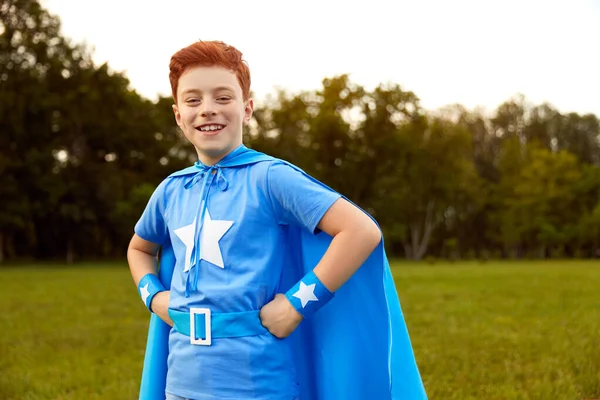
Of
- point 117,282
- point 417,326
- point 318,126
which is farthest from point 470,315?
point 318,126

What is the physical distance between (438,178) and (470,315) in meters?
38.5

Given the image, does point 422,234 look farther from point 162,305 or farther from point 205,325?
point 205,325

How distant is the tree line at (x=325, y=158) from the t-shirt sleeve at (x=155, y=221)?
33240mm

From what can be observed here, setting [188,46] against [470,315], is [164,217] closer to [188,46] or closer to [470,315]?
[188,46]

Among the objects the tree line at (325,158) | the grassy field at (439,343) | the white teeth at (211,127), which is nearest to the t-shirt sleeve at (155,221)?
the white teeth at (211,127)

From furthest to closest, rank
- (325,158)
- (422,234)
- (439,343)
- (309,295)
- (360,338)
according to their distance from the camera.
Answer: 1. (422,234)
2. (325,158)
3. (439,343)
4. (360,338)
5. (309,295)

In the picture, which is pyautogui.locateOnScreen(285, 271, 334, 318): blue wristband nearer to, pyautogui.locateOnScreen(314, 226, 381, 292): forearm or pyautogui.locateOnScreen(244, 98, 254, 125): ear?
pyautogui.locateOnScreen(314, 226, 381, 292): forearm

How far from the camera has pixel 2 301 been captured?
12.6m

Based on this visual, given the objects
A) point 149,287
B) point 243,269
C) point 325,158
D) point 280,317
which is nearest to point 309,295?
point 280,317

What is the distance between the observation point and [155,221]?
104 inches

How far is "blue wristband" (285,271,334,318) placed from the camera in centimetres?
217

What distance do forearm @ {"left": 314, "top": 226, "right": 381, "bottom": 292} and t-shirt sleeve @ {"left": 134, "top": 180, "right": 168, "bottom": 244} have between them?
76 centimetres

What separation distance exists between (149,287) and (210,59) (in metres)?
0.91

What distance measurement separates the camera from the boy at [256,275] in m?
2.21
